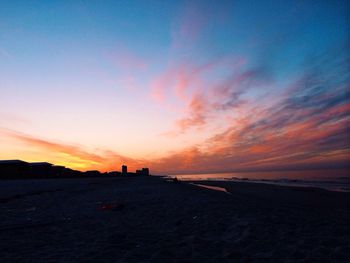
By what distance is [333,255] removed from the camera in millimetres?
5578

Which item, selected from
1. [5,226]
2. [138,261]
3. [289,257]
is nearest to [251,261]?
[289,257]

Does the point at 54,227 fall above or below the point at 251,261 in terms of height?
above

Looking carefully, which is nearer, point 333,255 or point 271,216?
point 333,255

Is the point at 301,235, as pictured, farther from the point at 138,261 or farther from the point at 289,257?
the point at 138,261

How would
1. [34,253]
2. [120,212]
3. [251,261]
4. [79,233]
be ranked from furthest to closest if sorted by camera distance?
[120,212]
[79,233]
[34,253]
[251,261]

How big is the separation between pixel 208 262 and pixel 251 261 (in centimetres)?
89

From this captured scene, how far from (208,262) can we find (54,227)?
605cm

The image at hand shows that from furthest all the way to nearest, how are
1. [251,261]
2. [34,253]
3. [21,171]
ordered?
[21,171] → [34,253] → [251,261]

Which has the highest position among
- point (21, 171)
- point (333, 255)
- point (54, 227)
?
point (21, 171)

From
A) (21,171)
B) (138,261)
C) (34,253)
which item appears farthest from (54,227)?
(21,171)

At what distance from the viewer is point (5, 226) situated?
923cm

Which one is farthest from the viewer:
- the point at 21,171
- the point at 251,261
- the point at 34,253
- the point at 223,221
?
the point at 21,171

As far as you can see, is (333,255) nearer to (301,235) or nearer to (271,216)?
(301,235)

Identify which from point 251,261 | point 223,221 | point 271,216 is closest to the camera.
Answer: point 251,261
